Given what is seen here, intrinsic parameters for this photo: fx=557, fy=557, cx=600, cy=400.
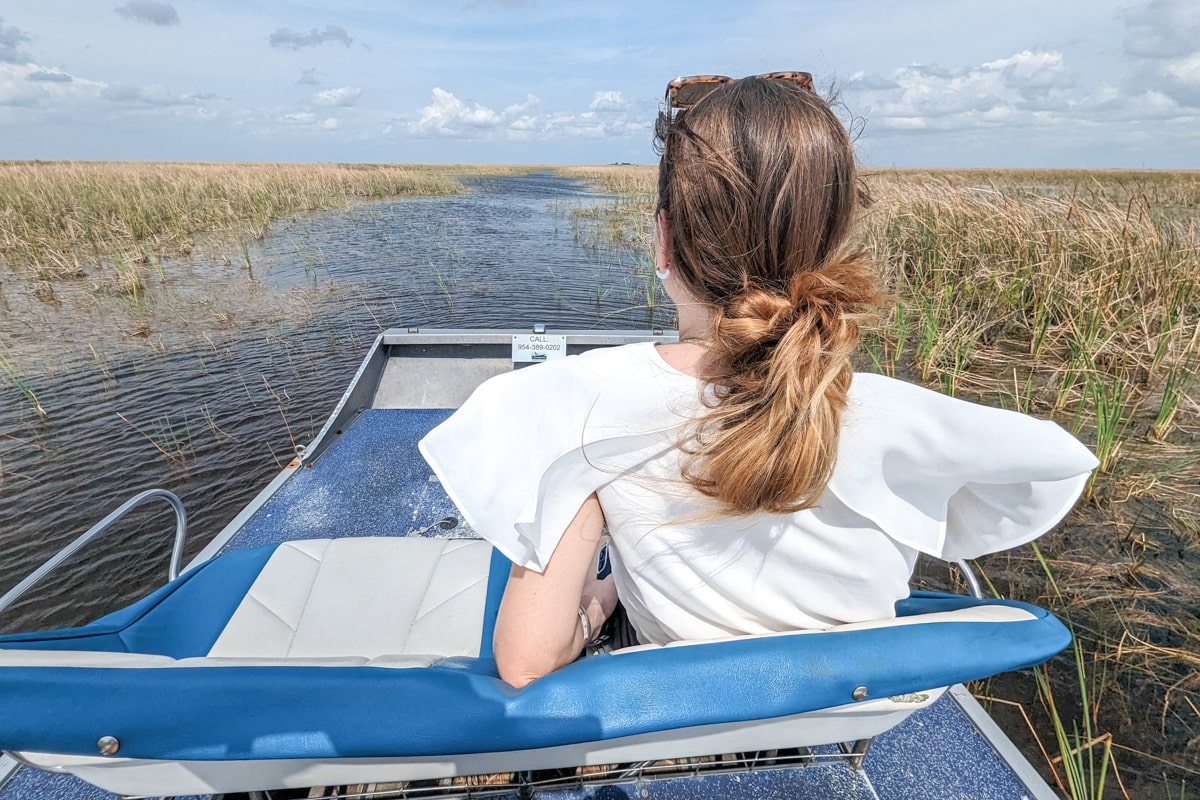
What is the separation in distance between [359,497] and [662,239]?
2.80 meters

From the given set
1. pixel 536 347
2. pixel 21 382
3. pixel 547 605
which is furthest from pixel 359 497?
pixel 21 382

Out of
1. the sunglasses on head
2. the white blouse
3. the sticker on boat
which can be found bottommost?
the sticker on boat

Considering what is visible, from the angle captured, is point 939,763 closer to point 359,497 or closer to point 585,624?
point 585,624

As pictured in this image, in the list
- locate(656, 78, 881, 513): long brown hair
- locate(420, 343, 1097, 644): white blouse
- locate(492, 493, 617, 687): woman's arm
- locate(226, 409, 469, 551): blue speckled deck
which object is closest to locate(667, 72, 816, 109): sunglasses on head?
locate(656, 78, 881, 513): long brown hair

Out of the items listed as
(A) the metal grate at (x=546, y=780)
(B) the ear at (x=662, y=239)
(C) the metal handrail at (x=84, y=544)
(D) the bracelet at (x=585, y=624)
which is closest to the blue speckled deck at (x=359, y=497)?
(C) the metal handrail at (x=84, y=544)

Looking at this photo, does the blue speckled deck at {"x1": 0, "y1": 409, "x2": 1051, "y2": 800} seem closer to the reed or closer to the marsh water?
the marsh water

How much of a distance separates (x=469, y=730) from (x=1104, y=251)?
635cm

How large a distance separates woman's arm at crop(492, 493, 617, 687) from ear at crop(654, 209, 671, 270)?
0.44 m

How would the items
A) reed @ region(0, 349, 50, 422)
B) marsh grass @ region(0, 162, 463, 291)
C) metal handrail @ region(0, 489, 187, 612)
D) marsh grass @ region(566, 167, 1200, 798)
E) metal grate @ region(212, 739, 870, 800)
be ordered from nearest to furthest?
metal grate @ region(212, 739, 870, 800), metal handrail @ region(0, 489, 187, 612), marsh grass @ region(566, 167, 1200, 798), reed @ region(0, 349, 50, 422), marsh grass @ region(0, 162, 463, 291)

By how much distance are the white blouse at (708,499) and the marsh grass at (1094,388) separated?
→ 0.85ft

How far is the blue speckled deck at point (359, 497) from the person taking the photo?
2.92 m

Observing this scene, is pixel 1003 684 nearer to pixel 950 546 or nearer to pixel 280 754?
pixel 950 546

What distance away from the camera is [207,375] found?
6238 mm

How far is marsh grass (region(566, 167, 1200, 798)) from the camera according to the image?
237cm
